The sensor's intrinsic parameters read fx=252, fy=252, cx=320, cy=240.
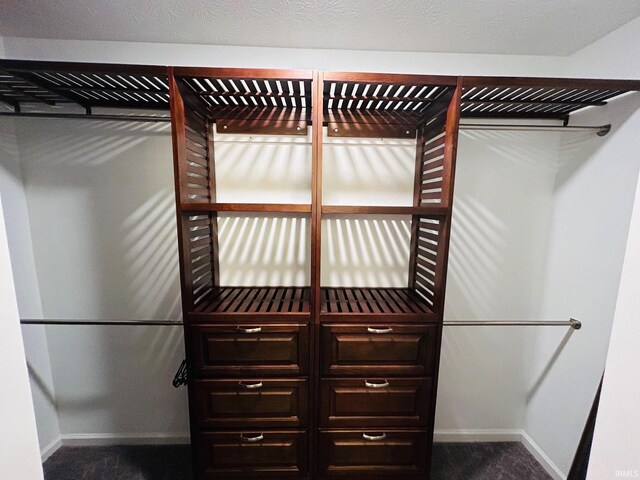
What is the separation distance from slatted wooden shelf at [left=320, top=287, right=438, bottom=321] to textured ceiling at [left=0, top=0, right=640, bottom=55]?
1383mm

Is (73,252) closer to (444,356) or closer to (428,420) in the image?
(428,420)

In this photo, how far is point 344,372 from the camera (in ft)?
3.99

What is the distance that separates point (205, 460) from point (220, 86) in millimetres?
1834

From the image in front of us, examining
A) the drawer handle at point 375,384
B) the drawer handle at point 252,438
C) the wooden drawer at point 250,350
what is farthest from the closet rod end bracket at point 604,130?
the drawer handle at point 252,438

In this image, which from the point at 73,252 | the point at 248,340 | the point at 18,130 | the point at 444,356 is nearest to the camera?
the point at 248,340

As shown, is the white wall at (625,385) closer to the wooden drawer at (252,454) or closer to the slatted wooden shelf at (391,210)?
the slatted wooden shelf at (391,210)

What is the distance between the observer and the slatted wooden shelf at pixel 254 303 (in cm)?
118

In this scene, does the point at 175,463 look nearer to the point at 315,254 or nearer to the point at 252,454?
the point at 252,454

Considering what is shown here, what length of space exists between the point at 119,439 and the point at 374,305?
1981 millimetres

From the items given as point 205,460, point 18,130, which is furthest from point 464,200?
point 18,130

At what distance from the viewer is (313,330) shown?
46.9 inches

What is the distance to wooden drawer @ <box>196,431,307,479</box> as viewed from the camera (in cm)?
125

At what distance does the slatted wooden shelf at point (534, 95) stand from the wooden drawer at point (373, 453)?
1.68 m

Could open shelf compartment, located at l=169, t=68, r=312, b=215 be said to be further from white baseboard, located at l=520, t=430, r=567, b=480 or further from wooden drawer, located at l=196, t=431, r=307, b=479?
white baseboard, located at l=520, t=430, r=567, b=480
